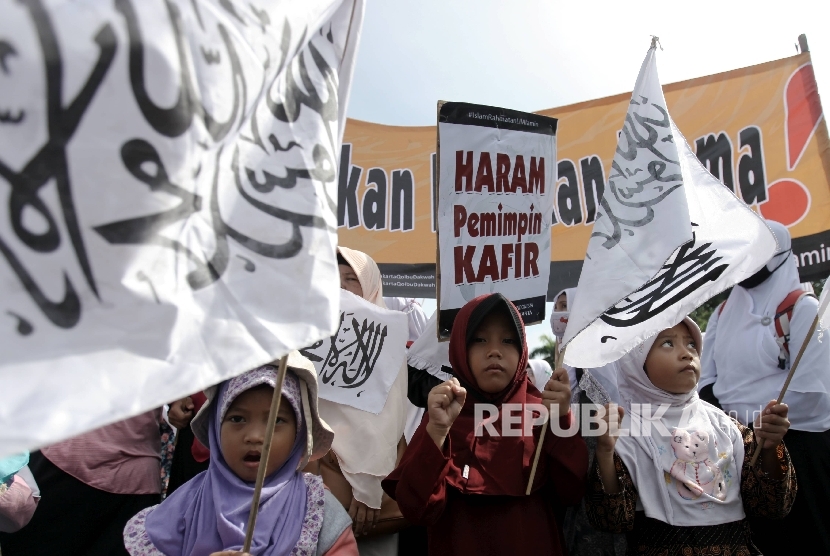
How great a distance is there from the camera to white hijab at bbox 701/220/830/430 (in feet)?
11.1

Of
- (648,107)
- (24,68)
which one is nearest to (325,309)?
(24,68)

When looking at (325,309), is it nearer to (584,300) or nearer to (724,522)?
(584,300)

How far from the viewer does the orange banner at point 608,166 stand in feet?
17.6

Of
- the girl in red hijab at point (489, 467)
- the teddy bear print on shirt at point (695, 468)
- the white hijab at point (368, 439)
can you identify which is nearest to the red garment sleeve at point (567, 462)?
the girl in red hijab at point (489, 467)

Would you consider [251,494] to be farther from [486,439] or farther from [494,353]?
[494,353]

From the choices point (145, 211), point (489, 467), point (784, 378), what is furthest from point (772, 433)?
point (145, 211)

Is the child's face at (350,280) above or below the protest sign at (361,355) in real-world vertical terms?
above

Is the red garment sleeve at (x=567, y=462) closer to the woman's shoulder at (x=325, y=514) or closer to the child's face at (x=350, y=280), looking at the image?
the woman's shoulder at (x=325, y=514)

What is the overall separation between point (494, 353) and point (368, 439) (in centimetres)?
68

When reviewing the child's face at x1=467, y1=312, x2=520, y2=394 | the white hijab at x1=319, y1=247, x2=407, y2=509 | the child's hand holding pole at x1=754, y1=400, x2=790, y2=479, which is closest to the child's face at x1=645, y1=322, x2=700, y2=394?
the child's hand holding pole at x1=754, y1=400, x2=790, y2=479

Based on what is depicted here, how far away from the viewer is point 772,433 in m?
2.45

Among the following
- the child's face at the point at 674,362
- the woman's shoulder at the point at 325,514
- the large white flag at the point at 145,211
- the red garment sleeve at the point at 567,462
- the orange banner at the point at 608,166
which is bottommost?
the woman's shoulder at the point at 325,514

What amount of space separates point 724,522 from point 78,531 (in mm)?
2472

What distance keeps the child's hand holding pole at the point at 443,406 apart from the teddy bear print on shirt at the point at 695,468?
0.92m
